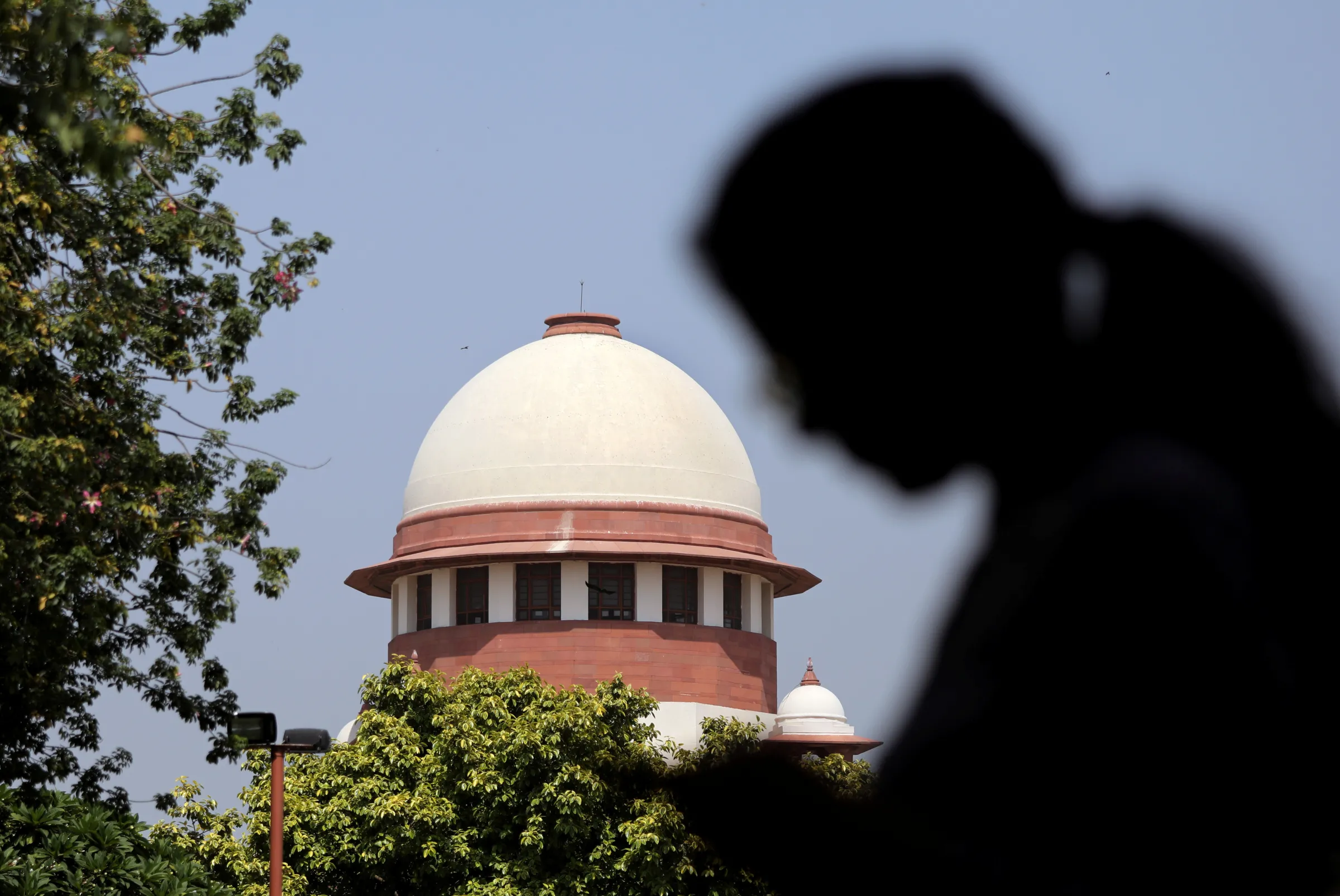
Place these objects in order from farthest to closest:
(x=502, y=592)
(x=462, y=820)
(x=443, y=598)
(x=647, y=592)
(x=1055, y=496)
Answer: (x=443, y=598) → (x=502, y=592) → (x=647, y=592) → (x=462, y=820) → (x=1055, y=496)

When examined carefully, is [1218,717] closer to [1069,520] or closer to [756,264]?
[1069,520]

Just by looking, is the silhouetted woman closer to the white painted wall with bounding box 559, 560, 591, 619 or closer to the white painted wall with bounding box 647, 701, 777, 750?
the white painted wall with bounding box 647, 701, 777, 750

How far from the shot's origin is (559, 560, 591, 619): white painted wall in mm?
34156

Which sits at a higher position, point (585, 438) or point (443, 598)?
point (585, 438)

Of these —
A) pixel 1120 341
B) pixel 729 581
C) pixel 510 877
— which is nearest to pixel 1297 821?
pixel 1120 341

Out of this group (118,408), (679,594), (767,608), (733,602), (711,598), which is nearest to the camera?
(118,408)

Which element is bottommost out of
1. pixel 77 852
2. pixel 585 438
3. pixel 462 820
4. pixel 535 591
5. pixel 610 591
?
pixel 77 852

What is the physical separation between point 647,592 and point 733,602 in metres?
2.29

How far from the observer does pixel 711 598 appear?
35312 millimetres

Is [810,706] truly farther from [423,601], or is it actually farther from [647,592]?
[423,601]

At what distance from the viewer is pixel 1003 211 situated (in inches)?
45.5

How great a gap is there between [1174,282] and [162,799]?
13.3m

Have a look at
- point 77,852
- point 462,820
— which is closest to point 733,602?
point 462,820

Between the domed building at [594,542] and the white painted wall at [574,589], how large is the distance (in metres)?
0.04
